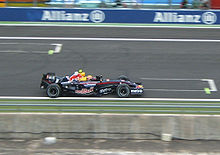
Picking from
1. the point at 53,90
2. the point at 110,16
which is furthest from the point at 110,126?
the point at 110,16

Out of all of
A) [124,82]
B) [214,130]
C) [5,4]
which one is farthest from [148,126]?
[5,4]

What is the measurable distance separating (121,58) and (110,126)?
25.5ft

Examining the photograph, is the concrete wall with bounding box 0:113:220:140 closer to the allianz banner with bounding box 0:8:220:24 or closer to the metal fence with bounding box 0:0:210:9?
the allianz banner with bounding box 0:8:220:24

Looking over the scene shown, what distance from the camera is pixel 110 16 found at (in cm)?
2516

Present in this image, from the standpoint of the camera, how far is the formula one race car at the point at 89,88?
1453 cm

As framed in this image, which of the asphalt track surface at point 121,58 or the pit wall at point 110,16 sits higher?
the pit wall at point 110,16

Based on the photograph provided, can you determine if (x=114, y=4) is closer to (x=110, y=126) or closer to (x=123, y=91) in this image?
(x=123, y=91)

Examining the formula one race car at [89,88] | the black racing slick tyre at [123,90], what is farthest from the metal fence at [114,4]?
the black racing slick tyre at [123,90]

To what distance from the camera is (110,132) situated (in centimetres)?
1195

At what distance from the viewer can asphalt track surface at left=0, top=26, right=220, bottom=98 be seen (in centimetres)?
1609

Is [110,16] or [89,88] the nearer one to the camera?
[89,88]

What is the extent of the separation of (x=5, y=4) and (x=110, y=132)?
1632cm

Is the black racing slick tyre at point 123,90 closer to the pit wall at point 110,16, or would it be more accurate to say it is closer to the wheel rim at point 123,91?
the wheel rim at point 123,91

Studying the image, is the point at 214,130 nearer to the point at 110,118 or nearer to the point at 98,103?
the point at 110,118
